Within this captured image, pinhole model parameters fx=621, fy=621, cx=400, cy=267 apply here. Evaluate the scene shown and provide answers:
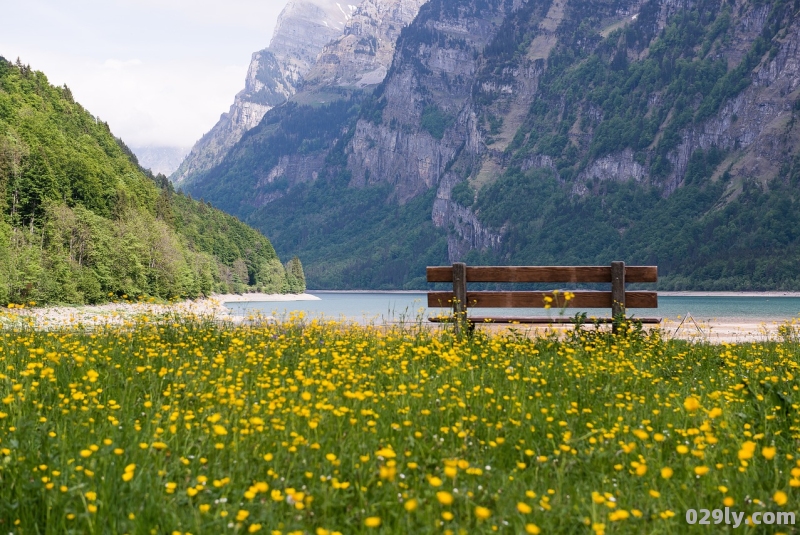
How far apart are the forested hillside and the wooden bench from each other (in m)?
48.9

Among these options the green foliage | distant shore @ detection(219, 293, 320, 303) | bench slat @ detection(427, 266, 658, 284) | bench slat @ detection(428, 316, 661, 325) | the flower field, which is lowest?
distant shore @ detection(219, 293, 320, 303)

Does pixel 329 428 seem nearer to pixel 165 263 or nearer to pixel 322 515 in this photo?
pixel 322 515

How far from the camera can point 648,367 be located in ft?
29.2

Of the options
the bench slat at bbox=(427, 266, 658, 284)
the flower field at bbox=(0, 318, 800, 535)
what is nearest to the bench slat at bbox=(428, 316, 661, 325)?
the bench slat at bbox=(427, 266, 658, 284)

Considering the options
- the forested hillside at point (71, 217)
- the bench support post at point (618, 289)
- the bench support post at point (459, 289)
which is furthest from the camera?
the forested hillside at point (71, 217)

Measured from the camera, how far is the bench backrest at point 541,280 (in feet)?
41.1

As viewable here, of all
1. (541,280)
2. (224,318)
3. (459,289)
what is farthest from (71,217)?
(541,280)

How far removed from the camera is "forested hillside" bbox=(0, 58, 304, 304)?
6606cm

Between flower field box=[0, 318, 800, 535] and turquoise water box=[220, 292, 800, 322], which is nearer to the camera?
flower field box=[0, 318, 800, 535]

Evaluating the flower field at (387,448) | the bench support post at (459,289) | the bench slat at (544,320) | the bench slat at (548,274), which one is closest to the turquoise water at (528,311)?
the bench slat at (544,320)

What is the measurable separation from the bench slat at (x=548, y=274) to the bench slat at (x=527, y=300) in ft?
1.17

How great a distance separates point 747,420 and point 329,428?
4199 millimetres

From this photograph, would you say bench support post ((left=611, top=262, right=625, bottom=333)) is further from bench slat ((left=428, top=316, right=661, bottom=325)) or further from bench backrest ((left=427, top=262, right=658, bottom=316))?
bench slat ((left=428, top=316, right=661, bottom=325))

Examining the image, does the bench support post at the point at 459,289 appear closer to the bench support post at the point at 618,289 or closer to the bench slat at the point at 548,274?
the bench slat at the point at 548,274
